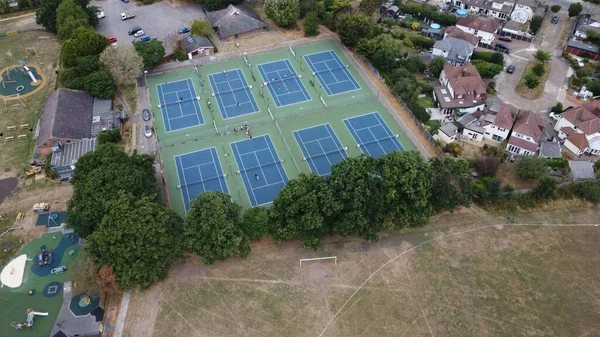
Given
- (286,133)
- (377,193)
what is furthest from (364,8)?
(377,193)

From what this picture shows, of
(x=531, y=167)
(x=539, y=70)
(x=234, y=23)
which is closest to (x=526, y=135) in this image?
(x=531, y=167)

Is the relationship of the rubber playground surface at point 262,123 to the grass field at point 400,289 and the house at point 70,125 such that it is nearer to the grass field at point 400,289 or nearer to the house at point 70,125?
the house at point 70,125

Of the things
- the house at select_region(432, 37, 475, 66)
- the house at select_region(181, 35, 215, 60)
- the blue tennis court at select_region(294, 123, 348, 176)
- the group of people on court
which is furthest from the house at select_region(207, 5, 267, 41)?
the house at select_region(432, 37, 475, 66)

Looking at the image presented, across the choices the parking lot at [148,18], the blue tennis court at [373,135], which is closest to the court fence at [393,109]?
the blue tennis court at [373,135]

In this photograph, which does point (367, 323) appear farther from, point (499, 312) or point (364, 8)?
point (364, 8)

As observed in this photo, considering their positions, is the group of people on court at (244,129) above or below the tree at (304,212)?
below
